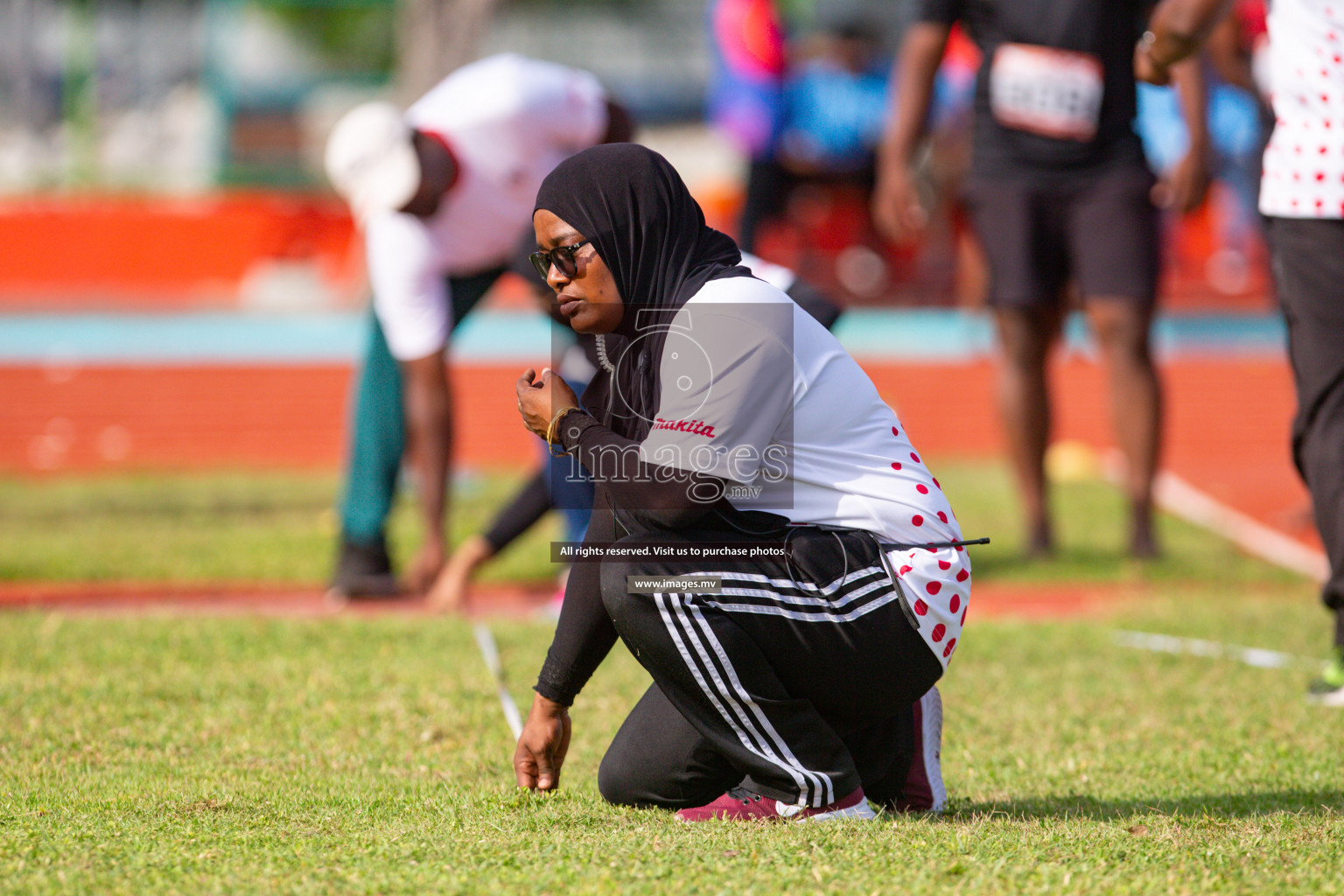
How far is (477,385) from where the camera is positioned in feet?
35.1

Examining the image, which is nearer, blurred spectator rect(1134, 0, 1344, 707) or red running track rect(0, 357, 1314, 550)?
blurred spectator rect(1134, 0, 1344, 707)

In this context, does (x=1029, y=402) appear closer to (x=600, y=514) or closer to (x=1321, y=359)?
(x=1321, y=359)

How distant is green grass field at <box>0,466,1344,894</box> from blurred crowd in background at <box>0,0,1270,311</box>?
2919mm

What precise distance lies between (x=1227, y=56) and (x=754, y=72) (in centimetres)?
670

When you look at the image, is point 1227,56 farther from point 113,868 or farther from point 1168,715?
point 113,868

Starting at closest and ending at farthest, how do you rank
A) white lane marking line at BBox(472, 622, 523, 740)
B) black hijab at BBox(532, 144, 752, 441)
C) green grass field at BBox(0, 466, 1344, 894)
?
green grass field at BBox(0, 466, 1344, 894)
black hijab at BBox(532, 144, 752, 441)
white lane marking line at BBox(472, 622, 523, 740)

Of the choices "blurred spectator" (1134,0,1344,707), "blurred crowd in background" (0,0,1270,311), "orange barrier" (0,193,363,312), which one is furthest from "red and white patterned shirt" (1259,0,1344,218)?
"orange barrier" (0,193,363,312)

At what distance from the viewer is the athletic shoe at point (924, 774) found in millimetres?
2846

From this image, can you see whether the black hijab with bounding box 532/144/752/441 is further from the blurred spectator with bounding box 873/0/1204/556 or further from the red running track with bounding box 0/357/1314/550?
the red running track with bounding box 0/357/1314/550

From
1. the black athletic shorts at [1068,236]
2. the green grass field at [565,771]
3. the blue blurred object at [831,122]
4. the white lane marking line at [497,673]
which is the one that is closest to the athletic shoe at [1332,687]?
the green grass field at [565,771]

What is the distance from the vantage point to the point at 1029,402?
5.92 meters

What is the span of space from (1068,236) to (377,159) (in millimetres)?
2631

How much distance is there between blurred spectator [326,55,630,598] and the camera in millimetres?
5211

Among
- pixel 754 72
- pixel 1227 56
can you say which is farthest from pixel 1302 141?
pixel 754 72
